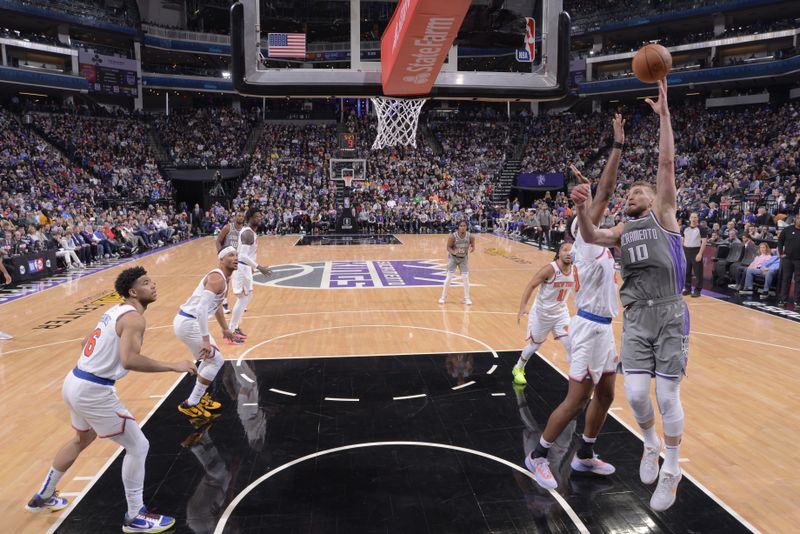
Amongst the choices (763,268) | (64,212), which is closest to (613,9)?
(763,268)

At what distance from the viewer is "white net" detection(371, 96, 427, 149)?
10.8 meters

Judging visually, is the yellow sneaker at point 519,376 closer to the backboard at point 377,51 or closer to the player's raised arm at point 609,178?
the player's raised arm at point 609,178

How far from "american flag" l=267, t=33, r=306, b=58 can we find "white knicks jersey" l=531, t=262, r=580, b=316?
477 centimetres

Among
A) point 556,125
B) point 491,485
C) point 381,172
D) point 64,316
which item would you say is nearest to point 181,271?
point 64,316

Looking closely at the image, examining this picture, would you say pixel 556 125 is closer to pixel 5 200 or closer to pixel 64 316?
pixel 5 200

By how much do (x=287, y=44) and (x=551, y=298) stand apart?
17.2 feet

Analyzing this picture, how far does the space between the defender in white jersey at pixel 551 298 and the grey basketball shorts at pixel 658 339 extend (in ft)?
7.68

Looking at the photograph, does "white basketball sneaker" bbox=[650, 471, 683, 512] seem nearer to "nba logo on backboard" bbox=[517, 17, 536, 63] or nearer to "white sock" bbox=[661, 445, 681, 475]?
"white sock" bbox=[661, 445, 681, 475]

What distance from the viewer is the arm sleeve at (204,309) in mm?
5406

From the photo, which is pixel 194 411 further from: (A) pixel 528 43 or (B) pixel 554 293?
(A) pixel 528 43

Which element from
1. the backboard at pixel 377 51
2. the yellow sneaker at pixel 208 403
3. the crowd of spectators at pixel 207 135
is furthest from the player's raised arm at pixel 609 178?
the crowd of spectators at pixel 207 135

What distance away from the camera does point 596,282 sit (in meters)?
4.10

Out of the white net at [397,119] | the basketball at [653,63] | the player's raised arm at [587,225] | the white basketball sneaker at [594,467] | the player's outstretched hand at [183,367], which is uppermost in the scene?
the white net at [397,119]

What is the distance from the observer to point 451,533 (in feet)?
11.5
